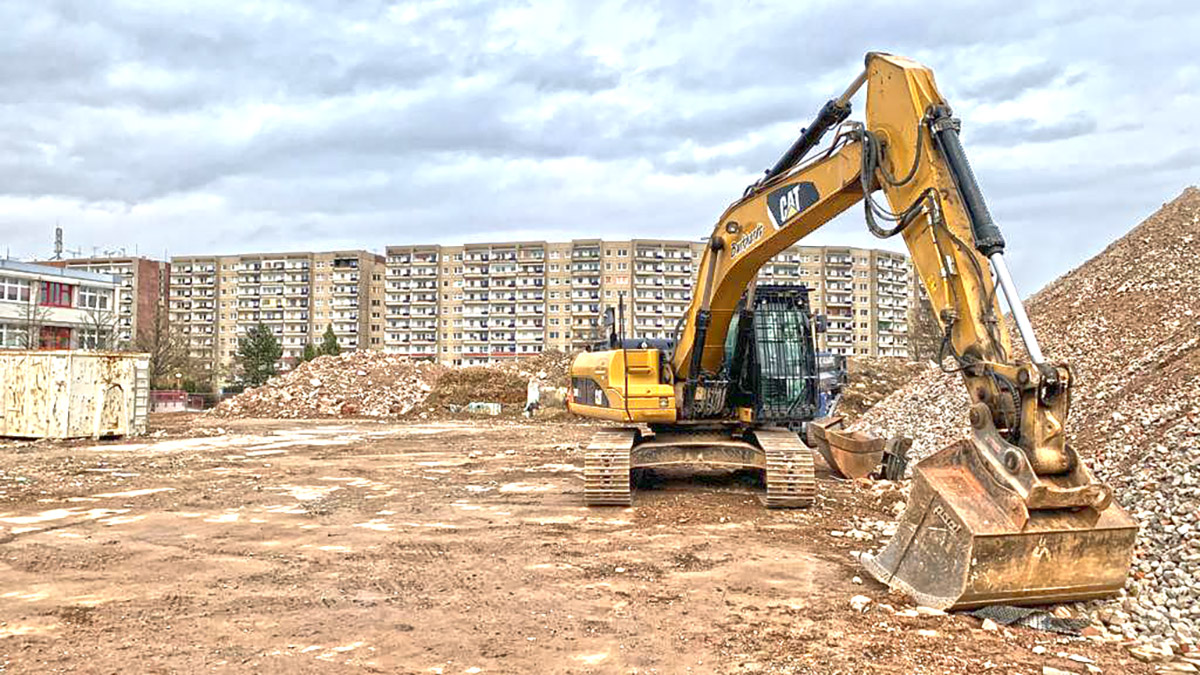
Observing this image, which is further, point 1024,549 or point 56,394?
point 56,394

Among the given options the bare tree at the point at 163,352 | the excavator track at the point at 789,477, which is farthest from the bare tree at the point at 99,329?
the excavator track at the point at 789,477

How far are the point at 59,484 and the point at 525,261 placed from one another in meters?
90.0

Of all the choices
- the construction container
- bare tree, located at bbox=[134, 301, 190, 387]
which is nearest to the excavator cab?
the construction container

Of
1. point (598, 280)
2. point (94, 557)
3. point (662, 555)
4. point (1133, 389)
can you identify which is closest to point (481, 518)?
point (662, 555)

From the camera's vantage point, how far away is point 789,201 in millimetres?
8914

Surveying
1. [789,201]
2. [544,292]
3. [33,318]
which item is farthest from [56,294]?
[789,201]

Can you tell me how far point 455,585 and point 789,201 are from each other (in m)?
4.97

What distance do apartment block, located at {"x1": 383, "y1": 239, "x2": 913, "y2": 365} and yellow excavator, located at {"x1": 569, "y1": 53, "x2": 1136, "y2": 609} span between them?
86855 millimetres

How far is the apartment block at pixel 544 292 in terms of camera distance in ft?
333

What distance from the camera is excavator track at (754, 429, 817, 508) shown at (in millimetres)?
10305

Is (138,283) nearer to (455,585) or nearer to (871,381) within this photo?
(871,381)

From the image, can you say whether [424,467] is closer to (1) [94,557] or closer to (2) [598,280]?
(1) [94,557]

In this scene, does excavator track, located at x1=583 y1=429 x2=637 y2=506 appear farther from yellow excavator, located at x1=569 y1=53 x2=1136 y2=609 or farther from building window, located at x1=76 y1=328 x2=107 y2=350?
building window, located at x1=76 y1=328 x2=107 y2=350

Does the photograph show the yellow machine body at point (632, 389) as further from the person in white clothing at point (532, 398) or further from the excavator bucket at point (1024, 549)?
the person in white clothing at point (532, 398)
